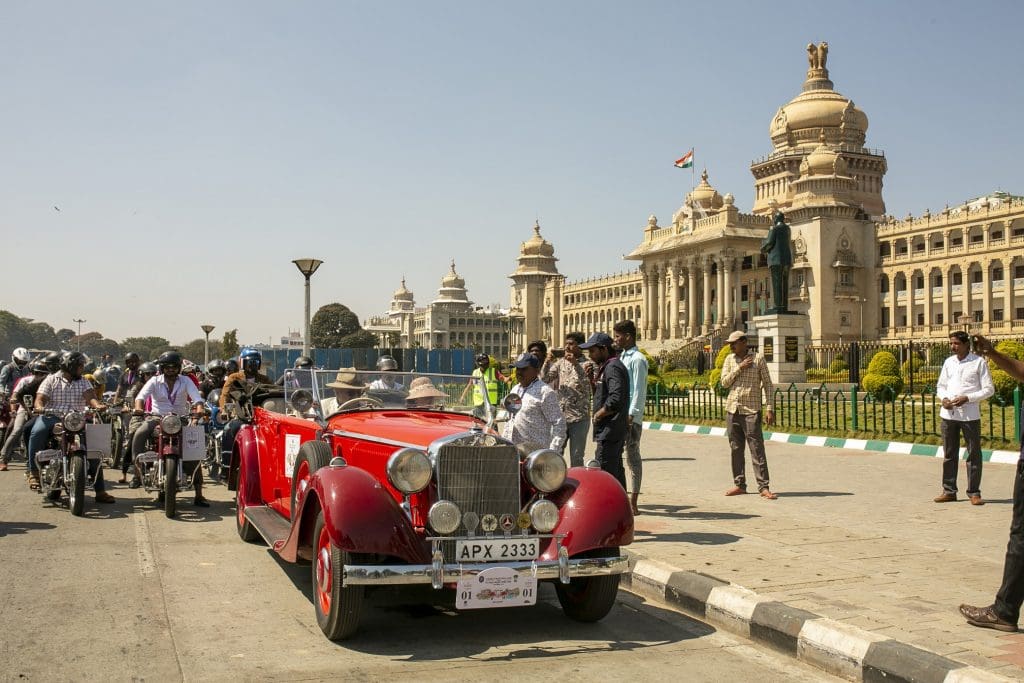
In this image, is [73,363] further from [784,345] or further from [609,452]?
[784,345]

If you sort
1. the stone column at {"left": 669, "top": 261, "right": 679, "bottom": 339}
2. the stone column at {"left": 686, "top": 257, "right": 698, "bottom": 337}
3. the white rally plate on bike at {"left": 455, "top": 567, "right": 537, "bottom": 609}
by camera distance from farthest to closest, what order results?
the stone column at {"left": 669, "top": 261, "right": 679, "bottom": 339}
the stone column at {"left": 686, "top": 257, "right": 698, "bottom": 337}
the white rally plate on bike at {"left": 455, "top": 567, "right": 537, "bottom": 609}

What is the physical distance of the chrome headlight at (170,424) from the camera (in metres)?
9.39

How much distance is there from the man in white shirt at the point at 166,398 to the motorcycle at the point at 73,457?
0.36m

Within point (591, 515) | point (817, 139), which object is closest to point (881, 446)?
point (591, 515)

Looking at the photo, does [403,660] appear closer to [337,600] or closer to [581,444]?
[337,600]

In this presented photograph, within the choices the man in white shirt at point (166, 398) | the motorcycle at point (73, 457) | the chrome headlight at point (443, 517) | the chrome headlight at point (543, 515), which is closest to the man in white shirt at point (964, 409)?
the chrome headlight at point (543, 515)

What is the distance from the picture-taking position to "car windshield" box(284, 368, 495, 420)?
6.80 metres

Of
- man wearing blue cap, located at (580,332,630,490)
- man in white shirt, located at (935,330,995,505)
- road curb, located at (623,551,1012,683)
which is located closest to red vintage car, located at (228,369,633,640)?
road curb, located at (623,551,1012,683)

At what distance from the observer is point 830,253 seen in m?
69.6

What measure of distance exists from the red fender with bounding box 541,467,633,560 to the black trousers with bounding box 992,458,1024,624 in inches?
78.0

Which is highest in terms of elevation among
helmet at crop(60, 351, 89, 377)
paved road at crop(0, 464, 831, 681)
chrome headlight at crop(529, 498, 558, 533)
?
helmet at crop(60, 351, 89, 377)

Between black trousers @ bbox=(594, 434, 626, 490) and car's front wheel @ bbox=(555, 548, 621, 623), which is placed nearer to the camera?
car's front wheel @ bbox=(555, 548, 621, 623)

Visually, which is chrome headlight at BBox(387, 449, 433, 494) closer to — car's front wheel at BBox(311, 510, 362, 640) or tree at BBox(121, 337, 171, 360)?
car's front wheel at BBox(311, 510, 362, 640)

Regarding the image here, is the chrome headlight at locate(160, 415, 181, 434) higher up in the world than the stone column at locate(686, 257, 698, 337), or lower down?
lower down
